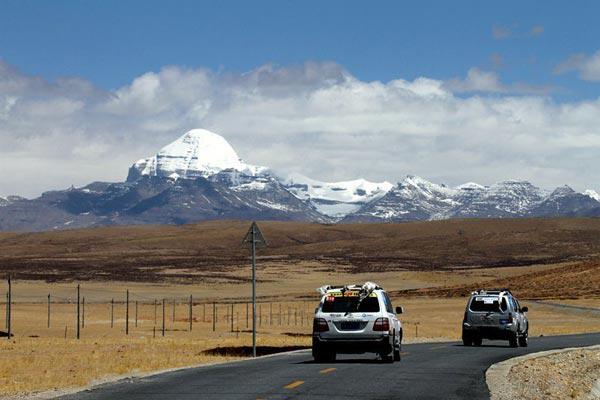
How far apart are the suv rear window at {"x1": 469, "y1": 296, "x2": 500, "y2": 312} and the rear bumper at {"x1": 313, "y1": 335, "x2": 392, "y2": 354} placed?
11639 millimetres

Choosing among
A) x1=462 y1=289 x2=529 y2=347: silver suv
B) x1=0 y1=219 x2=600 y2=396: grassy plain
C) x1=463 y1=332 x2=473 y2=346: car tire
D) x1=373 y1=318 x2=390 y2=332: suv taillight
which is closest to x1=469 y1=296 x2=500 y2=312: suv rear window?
x1=462 y1=289 x2=529 y2=347: silver suv

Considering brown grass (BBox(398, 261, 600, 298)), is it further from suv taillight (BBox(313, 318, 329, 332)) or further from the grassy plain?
suv taillight (BBox(313, 318, 329, 332))

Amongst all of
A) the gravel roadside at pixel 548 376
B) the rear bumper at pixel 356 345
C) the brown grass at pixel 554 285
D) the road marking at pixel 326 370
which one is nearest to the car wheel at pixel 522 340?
the gravel roadside at pixel 548 376

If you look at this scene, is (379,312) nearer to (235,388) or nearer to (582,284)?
(235,388)

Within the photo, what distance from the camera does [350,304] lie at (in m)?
29.3

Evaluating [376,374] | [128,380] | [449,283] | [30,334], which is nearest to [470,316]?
[376,374]

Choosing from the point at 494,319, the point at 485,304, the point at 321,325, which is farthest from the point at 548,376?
the point at 485,304

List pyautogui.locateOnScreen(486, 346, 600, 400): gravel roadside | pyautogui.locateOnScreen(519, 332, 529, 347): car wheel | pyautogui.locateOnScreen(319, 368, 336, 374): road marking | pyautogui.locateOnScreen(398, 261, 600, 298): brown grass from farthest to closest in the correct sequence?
pyautogui.locateOnScreen(398, 261, 600, 298): brown grass, pyautogui.locateOnScreen(519, 332, 529, 347): car wheel, pyautogui.locateOnScreen(319, 368, 336, 374): road marking, pyautogui.locateOnScreen(486, 346, 600, 400): gravel roadside

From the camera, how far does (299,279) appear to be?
160500 millimetres

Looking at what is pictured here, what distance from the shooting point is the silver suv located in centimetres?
3991

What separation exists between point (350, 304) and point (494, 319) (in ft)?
40.0

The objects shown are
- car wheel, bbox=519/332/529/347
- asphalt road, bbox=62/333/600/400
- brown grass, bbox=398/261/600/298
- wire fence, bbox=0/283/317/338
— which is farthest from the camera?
brown grass, bbox=398/261/600/298

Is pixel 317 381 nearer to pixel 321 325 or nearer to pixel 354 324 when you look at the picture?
pixel 354 324

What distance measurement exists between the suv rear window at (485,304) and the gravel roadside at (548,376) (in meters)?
3.94
